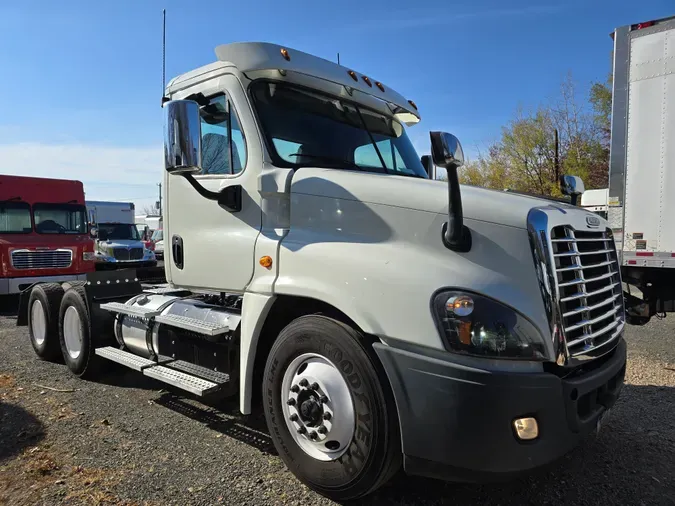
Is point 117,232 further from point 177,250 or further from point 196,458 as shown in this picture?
point 196,458

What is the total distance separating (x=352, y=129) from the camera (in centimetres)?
391

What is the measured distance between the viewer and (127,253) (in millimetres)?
18578

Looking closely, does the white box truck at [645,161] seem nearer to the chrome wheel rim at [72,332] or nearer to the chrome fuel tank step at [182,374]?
the chrome fuel tank step at [182,374]

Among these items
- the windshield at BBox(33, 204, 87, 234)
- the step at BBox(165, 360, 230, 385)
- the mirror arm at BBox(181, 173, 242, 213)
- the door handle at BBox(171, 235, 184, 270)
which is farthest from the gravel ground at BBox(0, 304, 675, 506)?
the windshield at BBox(33, 204, 87, 234)

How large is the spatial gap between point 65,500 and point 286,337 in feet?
5.24

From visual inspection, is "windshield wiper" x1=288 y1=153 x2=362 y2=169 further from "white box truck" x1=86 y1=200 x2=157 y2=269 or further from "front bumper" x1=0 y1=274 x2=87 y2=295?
"white box truck" x1=86 y1=200 x2=157 y2=269

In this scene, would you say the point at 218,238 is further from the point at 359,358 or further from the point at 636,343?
the point at 636,343

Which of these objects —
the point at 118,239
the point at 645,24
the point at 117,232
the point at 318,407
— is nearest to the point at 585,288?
the point at 318,407

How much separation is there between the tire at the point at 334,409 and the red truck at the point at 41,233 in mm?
10547

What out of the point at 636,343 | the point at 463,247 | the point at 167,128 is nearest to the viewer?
the point at 463,247

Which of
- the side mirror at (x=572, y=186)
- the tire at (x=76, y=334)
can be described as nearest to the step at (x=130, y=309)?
the tire at (x=76, y=334)

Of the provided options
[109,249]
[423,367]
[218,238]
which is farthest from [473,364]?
[109,249]

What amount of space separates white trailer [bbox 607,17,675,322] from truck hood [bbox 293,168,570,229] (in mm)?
4003

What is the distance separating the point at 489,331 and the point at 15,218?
1268 cm
